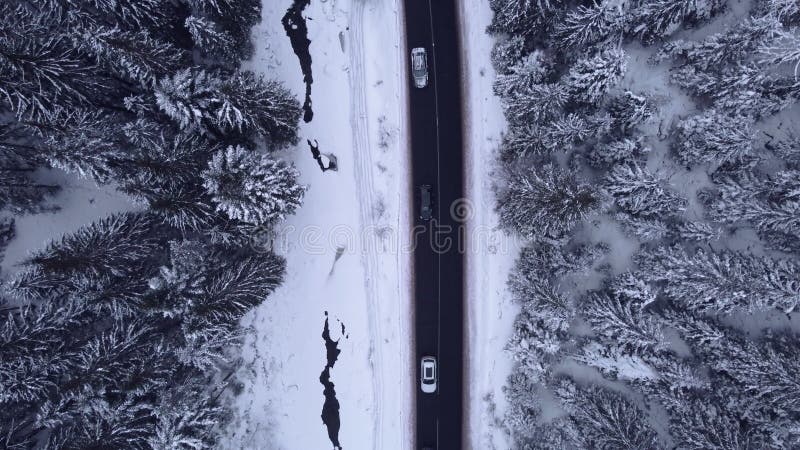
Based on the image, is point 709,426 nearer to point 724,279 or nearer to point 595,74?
point 724,279

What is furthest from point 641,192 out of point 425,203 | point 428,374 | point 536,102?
point 428,374

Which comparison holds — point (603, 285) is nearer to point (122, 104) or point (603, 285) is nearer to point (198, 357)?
point (198, 357)

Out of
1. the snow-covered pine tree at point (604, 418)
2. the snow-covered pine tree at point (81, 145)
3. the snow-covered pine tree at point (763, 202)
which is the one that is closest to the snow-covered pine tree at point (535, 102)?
the snow-covered pine tree at point (763, 202)

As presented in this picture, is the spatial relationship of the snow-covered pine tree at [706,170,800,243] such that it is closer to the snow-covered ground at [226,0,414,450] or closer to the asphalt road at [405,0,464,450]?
the asphalt road at [405,0,464,450]

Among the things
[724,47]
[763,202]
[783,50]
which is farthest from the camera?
[763,202]

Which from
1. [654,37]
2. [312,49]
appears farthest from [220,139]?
[654,37]

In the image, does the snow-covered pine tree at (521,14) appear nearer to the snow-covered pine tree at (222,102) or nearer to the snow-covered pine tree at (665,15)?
the snow-covered pine tree at (665,15)

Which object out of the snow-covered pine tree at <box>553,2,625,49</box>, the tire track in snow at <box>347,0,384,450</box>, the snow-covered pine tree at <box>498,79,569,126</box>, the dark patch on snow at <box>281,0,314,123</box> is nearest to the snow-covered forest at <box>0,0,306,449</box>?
the dark patch on snow at <box>281,0,314,123</box>
